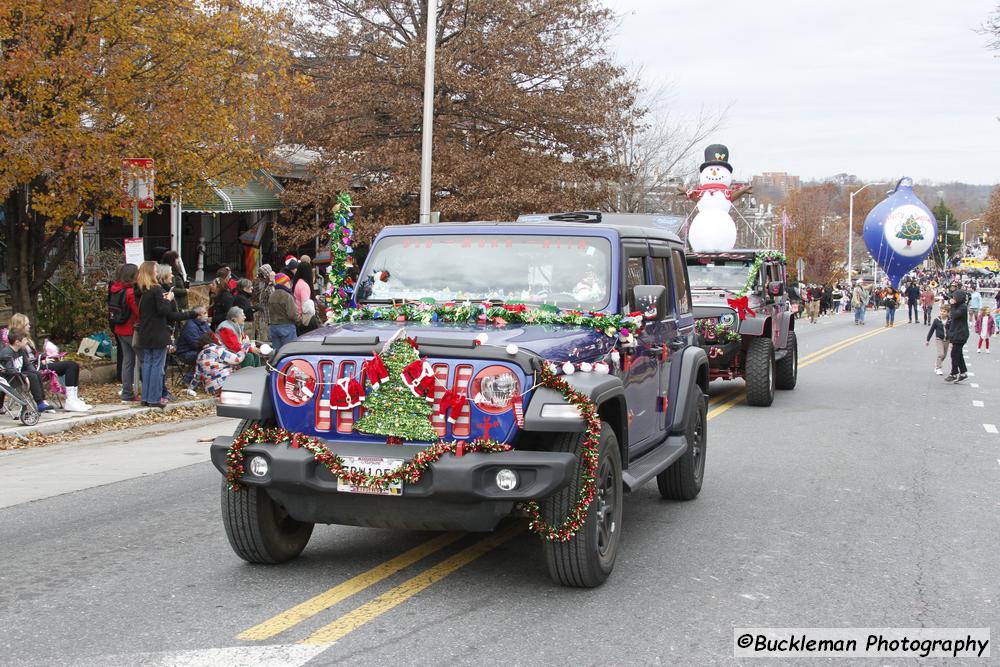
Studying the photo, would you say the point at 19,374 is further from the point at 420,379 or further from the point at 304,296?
the point at 420,379

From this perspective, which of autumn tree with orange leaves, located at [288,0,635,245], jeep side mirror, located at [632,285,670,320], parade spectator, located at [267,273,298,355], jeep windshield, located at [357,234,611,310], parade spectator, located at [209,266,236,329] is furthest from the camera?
autumn tree with orange leaves, located at [288,0,635,245]

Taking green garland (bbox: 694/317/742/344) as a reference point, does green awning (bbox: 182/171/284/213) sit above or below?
above

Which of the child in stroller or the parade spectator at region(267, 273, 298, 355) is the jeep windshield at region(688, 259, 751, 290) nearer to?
the parade spectator at region(267, 273, 298, 355)

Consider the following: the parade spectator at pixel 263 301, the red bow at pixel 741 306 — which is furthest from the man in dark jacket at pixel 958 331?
the parade spectator at pixel 263 301

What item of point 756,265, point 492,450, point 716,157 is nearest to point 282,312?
point 756,265

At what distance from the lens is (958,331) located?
1880cm

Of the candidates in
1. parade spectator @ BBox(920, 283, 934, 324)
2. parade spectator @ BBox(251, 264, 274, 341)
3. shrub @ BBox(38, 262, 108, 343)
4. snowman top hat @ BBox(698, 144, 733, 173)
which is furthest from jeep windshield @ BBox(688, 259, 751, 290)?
parade spectator @ BBox(920, 283, 934, 324)

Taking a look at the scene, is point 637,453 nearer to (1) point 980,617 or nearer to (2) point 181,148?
(1) point 980,617

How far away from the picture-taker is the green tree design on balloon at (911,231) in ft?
173

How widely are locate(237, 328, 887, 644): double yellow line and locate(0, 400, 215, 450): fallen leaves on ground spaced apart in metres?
6.55

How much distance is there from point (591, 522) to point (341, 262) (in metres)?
2.78

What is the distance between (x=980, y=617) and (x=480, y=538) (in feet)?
9.46

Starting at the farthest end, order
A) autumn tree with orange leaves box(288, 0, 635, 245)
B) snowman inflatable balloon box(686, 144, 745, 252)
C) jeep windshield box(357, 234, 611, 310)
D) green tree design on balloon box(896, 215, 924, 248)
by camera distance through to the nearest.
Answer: green tree design on balloon box(896, 215, 924, 248) → snowman inflatable balloon box(686, 144, 745, 252) → autumn tree with orange leaves box(288, 0, 635, 245) → jeep windshield box(357, 234, 611, 310)

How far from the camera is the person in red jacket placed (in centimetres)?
1386
